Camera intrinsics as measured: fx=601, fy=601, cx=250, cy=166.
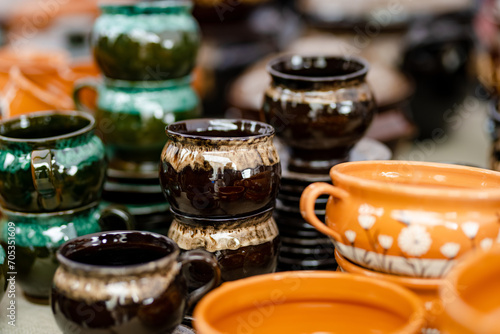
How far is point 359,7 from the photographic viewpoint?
1.71 m

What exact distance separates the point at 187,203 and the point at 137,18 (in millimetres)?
408

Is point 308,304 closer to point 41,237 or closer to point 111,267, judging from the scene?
point 111,267

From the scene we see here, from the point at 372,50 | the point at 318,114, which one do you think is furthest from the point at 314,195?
the point at 372,50

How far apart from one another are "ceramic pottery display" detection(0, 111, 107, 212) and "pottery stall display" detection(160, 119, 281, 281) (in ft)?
0.48

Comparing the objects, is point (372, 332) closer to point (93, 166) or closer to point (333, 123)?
point (333, 123)

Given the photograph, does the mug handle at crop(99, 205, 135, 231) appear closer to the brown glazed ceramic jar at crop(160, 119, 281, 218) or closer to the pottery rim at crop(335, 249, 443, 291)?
the brown glazed ceramic jar at crop(160, 119, 281, 218)

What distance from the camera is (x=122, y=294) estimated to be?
2.00 ft

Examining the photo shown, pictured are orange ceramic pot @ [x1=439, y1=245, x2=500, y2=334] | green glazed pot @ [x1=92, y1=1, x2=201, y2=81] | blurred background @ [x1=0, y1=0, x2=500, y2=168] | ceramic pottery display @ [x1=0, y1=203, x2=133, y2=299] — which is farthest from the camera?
blurred background @ [x1=0, y1=0, x2=500, y2=168]

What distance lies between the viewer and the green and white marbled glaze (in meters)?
1.04

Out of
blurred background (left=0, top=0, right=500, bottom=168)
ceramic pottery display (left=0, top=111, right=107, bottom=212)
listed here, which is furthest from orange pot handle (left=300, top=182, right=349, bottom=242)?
blurred background (left=0, top=0, right=500, bottom=168)

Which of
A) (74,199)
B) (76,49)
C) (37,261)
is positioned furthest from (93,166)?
(76,49)

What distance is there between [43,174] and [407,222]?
19.3 inches

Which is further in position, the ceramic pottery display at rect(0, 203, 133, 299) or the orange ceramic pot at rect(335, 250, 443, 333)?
the ceramic pottery display at rect(0, 203, 133, 299)

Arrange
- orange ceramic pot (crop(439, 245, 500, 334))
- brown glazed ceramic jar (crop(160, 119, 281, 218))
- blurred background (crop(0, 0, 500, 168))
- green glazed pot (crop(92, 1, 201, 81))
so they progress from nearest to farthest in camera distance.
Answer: orange ceramic pot (crop(439, 245, 500, 334)), brown glazed ceramic jar (crop(160, 119, 281, 218)), green glazed pot (crop(92, 1, 201, 81)), blurred background (crop(0, 0, 500, 168))
